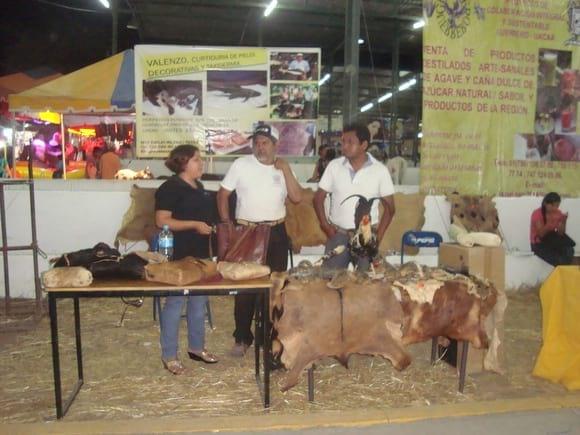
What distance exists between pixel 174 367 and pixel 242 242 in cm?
108

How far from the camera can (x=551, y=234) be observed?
660 centimetres

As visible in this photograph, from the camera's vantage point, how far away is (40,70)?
12398mm

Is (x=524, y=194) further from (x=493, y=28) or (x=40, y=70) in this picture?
(x=40, y=70)

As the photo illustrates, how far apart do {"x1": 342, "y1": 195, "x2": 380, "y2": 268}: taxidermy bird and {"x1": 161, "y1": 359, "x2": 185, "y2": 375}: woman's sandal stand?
1.59 metres

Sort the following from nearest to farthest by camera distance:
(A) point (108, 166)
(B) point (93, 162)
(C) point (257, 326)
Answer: (C) point (257, 326) < (A) point (108, 166) < (B) point (93, 162)

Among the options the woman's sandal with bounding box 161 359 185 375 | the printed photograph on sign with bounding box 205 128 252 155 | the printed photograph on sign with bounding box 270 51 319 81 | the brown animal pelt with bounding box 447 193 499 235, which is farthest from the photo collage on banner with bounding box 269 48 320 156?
the woman's sandal with bounding box 161 359 185 375

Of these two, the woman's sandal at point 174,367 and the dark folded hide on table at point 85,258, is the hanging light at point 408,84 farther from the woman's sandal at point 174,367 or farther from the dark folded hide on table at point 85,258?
the dark folded hide on table at point 85,258

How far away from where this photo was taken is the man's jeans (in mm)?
3770

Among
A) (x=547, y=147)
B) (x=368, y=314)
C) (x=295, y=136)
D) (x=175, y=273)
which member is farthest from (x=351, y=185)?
(x=547, y=147)

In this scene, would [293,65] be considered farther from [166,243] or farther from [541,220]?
[166,243]

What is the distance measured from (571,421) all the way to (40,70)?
42.5ft

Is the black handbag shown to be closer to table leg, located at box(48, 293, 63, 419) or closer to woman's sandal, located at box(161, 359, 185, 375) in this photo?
woman's sandal, located at box(161, 359, 185, 375)

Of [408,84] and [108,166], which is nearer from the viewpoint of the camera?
[108,166]

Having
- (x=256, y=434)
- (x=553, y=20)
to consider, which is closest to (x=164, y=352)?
(x=256, y=434)
